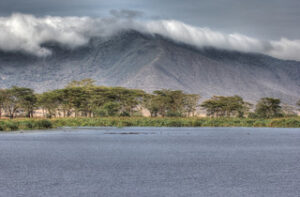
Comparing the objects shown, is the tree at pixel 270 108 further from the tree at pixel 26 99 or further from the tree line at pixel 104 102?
the tree at pixel 26 99

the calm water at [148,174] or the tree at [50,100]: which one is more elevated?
the tree at [50,100]

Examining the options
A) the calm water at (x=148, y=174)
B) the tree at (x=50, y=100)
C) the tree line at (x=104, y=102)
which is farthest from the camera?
the tree at (x=50, y=100)

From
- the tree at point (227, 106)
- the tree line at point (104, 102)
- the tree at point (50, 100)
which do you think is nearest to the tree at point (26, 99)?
the tree line at point (104, 102)

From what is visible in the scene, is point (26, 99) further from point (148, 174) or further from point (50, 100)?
point (148, 174)

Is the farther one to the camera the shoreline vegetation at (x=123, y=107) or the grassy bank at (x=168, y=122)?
the shoreline vegetation at (x=123, y=107)

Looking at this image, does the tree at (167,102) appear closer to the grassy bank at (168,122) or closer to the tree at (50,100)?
the tree at (50,100)

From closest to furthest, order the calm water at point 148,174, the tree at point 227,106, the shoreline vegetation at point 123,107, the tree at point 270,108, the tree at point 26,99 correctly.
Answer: the calm water at point 148,174, the shoreline vegetation at point 123,107, the tree at point 26,99, the tree at point 270,108, the tree at point 227,106

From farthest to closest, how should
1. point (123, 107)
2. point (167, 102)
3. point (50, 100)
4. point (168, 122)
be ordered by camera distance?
1. point (167, 102)
2. point (123, 107)
3. point (50, 100)
4. point (168, 122)

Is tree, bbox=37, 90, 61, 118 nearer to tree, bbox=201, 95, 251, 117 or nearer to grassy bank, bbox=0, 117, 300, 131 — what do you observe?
grassy bank, bbox=0, 117, 300, 131

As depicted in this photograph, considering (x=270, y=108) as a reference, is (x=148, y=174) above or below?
below

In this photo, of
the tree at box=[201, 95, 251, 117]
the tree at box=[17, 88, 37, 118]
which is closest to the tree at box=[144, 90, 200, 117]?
the tree at box=[201, 95, 251, 117]

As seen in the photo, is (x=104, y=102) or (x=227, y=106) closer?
(x=104, y=102)

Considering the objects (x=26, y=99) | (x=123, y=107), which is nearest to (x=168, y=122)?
(x=123, y=107)

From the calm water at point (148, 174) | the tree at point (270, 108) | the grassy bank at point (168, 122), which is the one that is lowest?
the calm water at point (148, 174)
